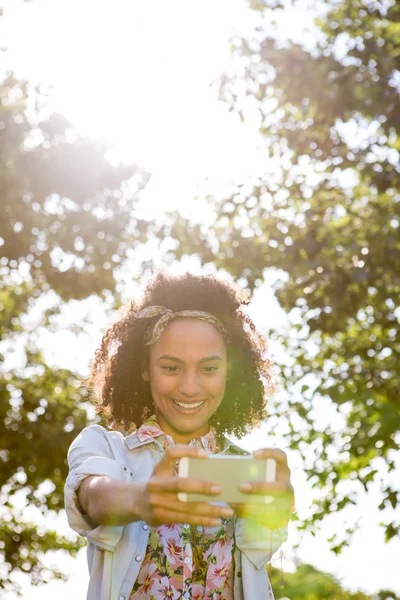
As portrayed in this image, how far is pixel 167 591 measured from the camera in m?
2.61

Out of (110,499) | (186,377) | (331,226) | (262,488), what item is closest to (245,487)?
(262,488)

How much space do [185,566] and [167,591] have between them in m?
0.09

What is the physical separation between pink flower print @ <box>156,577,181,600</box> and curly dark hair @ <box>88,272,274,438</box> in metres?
0.67

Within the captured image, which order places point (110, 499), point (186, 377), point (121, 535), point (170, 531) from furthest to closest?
point (186, 377) → point (170, 531) → point (121, 535) → point (110, 499)

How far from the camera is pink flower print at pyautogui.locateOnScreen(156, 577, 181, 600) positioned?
260 cm

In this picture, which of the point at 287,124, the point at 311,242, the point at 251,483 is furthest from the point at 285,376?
the point at 251,483

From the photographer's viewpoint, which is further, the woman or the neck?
the neck

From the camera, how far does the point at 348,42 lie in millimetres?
9195

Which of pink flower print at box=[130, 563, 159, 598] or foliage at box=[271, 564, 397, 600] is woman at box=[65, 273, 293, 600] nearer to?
pink flower print at box=[130, 563, 159, 598]

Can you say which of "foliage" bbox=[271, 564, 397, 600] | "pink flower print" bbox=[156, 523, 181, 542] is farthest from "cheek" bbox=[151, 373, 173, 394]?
"foliage" bbox=[271, 564, 397, 600]

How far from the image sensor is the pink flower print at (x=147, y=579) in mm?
2609

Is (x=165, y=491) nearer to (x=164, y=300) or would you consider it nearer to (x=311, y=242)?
(x=164, y=300)

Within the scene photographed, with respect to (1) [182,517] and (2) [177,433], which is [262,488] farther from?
(2) [177,433]

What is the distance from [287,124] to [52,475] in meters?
6.35
